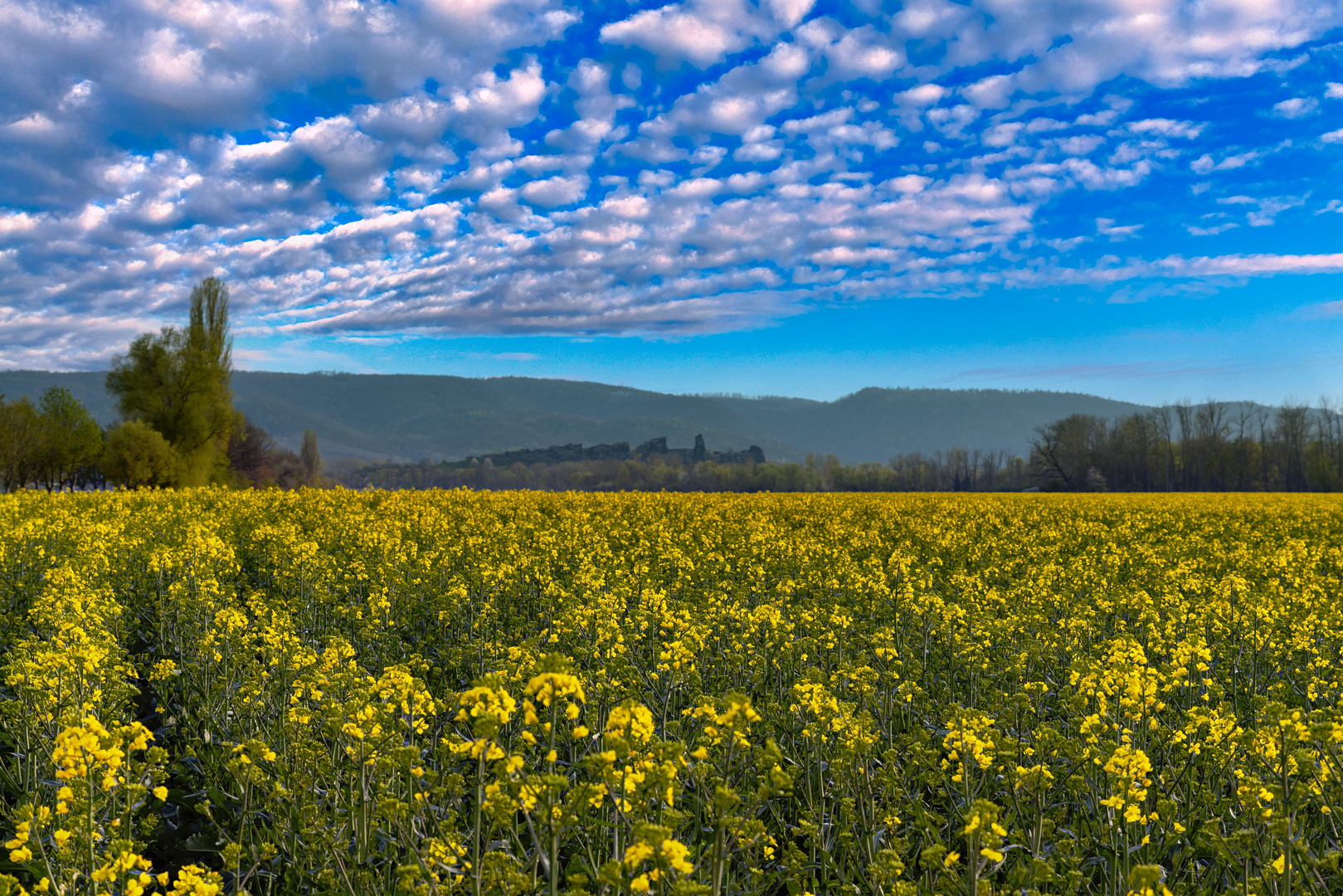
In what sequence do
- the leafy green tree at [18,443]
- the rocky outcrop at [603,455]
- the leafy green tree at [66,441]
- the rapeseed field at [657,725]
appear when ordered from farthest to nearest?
the rocky outcrop at [603,455] → the leafy green tree at [66,441] → the leafy green tree at [18,443] → the rapeseed field at [657,725]

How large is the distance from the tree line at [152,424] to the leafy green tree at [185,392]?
0.07 meters

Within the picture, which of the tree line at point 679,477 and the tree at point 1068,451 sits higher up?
the tree at point 1068,451

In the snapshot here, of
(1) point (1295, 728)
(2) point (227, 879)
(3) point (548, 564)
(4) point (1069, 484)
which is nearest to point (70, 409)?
(3) point (548, 564)

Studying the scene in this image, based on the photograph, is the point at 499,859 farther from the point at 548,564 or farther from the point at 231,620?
the point at 548,564

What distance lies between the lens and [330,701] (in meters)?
4.85

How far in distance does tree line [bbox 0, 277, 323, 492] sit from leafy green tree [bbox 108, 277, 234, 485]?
2.7 inches

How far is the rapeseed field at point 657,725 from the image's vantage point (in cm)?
350

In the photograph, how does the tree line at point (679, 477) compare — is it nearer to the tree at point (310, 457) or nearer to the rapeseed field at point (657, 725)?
the tree at point (310, 457)

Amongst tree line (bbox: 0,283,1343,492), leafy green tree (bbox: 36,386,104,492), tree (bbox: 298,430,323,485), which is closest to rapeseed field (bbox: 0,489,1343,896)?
tree line (bbox: 0,283,1343,492)

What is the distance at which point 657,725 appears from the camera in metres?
6.40

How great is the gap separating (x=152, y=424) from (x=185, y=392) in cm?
343

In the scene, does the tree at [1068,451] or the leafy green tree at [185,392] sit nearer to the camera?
the leafy green tree at [185,392]

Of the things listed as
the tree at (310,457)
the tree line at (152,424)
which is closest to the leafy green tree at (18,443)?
the tree line at (152,424)

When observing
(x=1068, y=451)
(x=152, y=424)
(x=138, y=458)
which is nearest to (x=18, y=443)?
(x=152, y=424)
